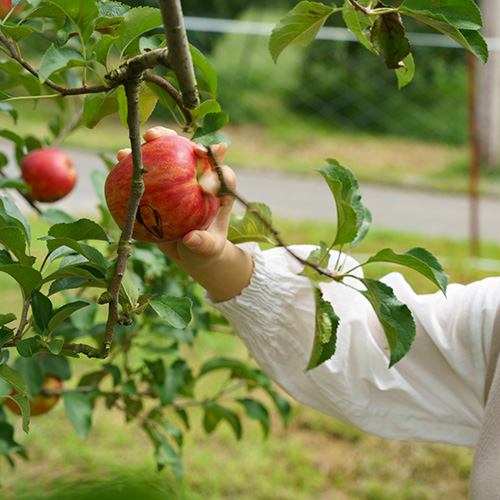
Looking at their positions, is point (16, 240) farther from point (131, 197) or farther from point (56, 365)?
point (56, 365)

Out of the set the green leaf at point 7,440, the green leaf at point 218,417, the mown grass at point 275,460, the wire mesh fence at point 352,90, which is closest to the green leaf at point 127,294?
the green leaf at point 7,440

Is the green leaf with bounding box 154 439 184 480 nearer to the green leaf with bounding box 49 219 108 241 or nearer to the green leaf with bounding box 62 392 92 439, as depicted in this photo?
the green leaf with bounding box 62 392 92 439

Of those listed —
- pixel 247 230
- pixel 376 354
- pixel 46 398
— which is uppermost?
pixel 247 230

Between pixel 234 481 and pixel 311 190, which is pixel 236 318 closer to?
pixel 234 481

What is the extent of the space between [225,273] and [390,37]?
0.39 m

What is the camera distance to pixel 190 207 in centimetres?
63

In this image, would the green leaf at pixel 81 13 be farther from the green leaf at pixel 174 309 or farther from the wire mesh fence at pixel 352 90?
the wire mesh fence at pixel 352 90

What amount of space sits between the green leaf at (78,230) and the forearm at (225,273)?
16 cm

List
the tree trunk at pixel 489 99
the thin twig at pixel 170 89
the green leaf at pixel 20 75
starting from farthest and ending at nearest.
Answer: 1. the tree trunk at pixel 489 99
2. the green leaf at pixel 20 75
3. the thin twig at pixel 170 89

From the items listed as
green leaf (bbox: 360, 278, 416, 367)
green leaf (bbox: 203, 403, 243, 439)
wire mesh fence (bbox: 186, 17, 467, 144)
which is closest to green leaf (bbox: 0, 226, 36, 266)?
green leaf (bbox: 360, 278, 416, 367)

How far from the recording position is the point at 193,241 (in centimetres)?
67

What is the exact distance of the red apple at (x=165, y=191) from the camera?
0.61 meters

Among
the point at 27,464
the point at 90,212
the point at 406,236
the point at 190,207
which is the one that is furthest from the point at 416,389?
the point at 90,212

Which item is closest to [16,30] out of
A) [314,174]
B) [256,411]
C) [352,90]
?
[256,411]
